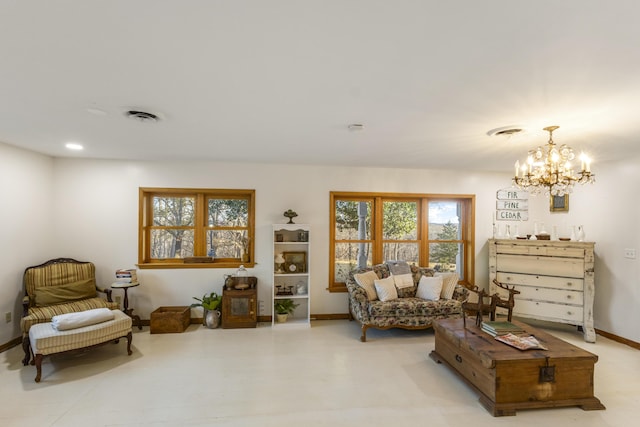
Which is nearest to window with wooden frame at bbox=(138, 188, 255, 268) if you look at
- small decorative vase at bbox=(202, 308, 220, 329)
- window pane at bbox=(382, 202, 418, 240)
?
small decorative vase at bbox=(202, 308, 220, 329)

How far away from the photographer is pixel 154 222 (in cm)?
461

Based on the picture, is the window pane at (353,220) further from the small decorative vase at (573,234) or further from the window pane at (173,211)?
the small decorative vase at (573,234)

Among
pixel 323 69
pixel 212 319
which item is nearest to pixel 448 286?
pixel 212 319

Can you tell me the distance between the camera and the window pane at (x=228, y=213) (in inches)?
185

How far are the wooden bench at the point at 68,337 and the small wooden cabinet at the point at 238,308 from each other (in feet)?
3.99

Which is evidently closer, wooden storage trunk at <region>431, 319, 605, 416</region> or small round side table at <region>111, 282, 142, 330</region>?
wooden storage trunk at <region>431, 319, 605, 416</region>

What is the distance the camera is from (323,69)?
67.7 inches

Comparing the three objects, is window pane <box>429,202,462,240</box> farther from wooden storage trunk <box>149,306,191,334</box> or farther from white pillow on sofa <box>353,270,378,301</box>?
wooden storage trunk <box>149,306,191,334</box>

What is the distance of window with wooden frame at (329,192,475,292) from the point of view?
4.88 metres

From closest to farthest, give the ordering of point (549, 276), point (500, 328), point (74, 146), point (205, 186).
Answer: point (500, 328) → point (74, 146) → point (549, 276) → point (205, 186)

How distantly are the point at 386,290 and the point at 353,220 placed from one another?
132 centimetres

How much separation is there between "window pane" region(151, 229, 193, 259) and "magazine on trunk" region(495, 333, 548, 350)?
421cm

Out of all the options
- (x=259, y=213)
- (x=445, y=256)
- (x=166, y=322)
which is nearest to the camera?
(x=166, y=322)

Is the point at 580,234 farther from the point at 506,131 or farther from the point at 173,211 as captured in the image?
the point at 173,211
